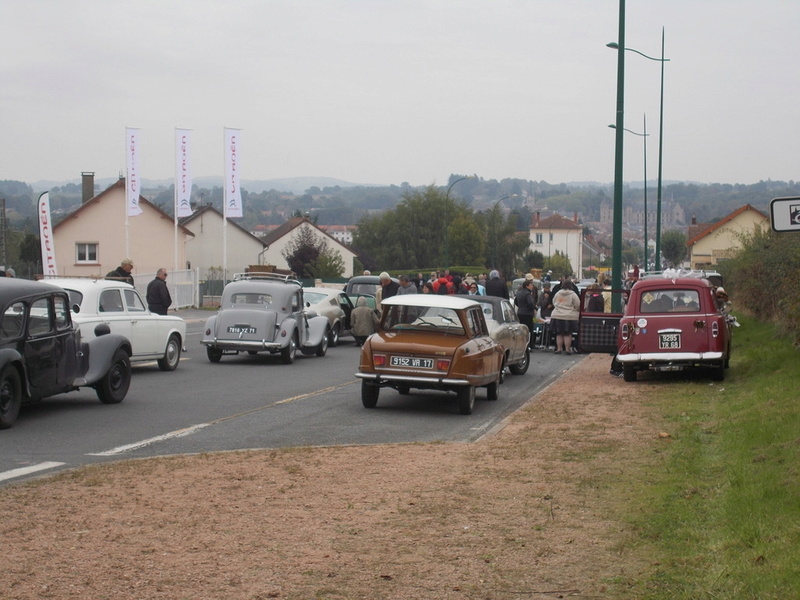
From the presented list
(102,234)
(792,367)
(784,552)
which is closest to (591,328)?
(792,367)

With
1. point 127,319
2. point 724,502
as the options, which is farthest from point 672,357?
point 724,502

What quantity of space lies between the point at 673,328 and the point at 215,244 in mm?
74966

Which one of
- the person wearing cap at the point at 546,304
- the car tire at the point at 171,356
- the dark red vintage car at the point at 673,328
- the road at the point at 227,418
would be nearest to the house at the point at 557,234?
the person wearing cap at the point at 546,304

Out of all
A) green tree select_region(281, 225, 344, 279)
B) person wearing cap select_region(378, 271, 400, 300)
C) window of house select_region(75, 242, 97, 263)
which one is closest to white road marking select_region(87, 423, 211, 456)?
person wearing cap select_region(378, 271, 400, 300)

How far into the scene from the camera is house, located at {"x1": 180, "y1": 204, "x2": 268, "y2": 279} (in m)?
87.4

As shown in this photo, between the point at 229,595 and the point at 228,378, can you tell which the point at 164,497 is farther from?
the point at 228,378

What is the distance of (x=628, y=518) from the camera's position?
7633mm

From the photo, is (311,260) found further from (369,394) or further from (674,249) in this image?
(369,394)

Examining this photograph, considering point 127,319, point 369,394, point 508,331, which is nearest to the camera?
point 369,394

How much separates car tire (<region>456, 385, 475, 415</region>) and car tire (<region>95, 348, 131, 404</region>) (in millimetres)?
4539

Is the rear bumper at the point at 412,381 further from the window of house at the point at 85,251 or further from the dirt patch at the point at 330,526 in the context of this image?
the window of house at the point at 85,251

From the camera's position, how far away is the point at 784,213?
25.7 feet

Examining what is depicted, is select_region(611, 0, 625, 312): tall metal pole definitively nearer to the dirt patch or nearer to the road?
the road

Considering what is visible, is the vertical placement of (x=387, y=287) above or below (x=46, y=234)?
below
